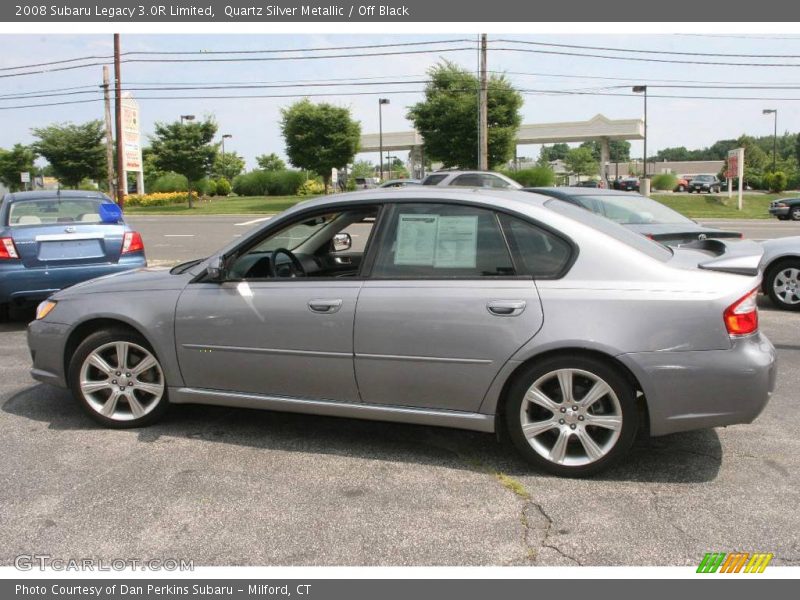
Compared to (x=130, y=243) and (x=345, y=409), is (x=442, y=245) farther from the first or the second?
(x=130, y=243)

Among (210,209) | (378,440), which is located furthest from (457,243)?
(210,209)

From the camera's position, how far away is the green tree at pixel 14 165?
65062 mm

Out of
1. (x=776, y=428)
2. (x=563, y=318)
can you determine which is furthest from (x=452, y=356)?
(x=776, y=428)

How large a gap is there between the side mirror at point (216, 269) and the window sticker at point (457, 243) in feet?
4.39

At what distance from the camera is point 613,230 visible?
4227mm

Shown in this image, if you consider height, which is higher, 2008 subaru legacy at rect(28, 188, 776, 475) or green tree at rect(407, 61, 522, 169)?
green tree at rect(407, 61, 522, 169)

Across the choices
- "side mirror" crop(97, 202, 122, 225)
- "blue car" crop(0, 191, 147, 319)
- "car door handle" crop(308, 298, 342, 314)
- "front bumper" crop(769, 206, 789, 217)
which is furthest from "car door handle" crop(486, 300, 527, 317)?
"front bumper" crop(769, 206, 789, 217)

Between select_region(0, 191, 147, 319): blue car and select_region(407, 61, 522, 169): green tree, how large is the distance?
29735 mm

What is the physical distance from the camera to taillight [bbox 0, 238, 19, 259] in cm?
765

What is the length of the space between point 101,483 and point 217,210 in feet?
117

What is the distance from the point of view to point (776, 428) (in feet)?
15.4

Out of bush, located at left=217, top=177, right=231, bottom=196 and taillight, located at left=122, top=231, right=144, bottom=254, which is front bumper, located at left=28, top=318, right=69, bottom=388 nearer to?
taillight, located at left=122, top=231, right=144, bottom=254

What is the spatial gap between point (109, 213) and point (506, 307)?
623cm

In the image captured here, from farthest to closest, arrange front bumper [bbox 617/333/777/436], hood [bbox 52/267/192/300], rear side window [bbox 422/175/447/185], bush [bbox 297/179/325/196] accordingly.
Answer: bush [bbox 297/179/325/196], rear side window [bbox 422/175/447/185], hood [bbox 52/267/192/300], front bumper [bbox 617/333/777/436]
